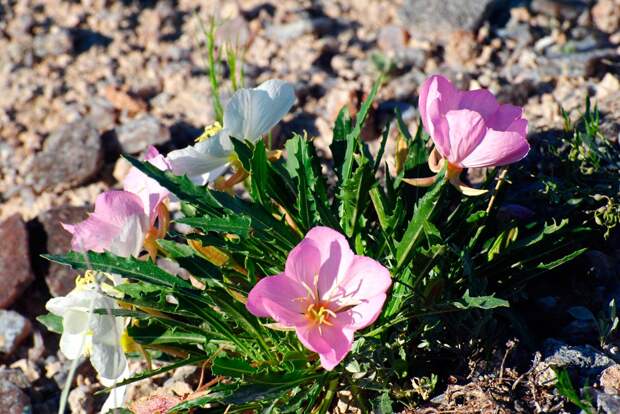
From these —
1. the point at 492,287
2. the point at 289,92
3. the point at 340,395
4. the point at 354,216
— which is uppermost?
the point at 289,92

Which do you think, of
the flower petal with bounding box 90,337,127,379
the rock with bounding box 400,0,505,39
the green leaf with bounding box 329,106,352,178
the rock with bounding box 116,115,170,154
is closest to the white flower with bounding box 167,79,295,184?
the green leaf with bounding box 329,106,352,178

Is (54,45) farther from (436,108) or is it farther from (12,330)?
(436,108)

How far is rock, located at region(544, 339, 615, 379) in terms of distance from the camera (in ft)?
6.72

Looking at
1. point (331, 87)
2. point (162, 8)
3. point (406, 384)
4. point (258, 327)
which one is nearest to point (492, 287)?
point (406, 384)

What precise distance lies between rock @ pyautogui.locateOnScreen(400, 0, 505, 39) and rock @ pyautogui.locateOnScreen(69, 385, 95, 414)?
7.21 feet

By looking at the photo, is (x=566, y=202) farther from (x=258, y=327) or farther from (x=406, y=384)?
(x=258, y=327)

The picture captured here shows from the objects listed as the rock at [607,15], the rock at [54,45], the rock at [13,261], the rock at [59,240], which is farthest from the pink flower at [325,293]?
the rock at [54,45]

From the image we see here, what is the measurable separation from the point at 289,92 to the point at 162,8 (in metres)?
2.21

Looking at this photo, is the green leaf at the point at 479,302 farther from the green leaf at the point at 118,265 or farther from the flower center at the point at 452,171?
the green leaf at the point at 118,265

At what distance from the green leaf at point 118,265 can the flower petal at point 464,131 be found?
80cm

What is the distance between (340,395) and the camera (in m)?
2.30

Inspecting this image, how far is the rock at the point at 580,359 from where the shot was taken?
6.72 feet

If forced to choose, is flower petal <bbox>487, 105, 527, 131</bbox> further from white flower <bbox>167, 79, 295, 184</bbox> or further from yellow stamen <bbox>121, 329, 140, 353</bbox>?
yellow stamen <bbox>121, 329, 140, 353</bbox>

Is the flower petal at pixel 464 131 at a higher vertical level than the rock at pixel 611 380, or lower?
higher
